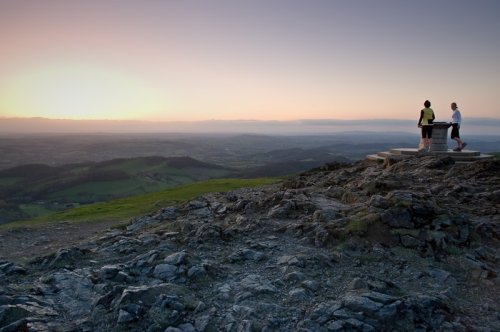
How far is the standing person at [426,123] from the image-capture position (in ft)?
82.5

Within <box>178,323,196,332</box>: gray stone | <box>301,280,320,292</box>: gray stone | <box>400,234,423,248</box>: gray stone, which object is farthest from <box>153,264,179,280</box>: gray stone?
<box>400,234,423,248</box>: gray stone

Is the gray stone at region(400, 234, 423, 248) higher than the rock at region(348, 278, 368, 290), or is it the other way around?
the gray stone at region(400, 234, 423, 248)

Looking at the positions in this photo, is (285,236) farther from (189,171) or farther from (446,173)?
(189,171)

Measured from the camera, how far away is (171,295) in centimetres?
1007

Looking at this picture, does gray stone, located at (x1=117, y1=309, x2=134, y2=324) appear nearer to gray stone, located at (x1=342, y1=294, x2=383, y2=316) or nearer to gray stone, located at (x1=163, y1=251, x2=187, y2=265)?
gray stone, located at (x1=163, y1=251, x2=187, y2=265)

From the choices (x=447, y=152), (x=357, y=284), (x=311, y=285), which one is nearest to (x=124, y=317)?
(x=311, y=285)

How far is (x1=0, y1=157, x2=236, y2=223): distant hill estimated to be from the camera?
108562 millimetres

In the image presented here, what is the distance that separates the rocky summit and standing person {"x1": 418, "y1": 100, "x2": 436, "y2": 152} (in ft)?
26.8

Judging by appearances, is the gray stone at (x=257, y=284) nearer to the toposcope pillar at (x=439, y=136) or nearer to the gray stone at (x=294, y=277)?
the gray stone at (x=294, y=277)

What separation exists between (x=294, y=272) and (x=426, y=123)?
→ 19274 millimetres

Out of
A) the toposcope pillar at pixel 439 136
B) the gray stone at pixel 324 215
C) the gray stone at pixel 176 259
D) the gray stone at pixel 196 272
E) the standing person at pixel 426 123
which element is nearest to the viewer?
the gray stone at pixel 196 272

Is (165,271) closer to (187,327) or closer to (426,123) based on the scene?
(187,327)

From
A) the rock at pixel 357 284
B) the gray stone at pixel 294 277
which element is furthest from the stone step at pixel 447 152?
the gray stone at pixel 294 277

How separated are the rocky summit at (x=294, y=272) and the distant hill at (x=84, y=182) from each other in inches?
3373
